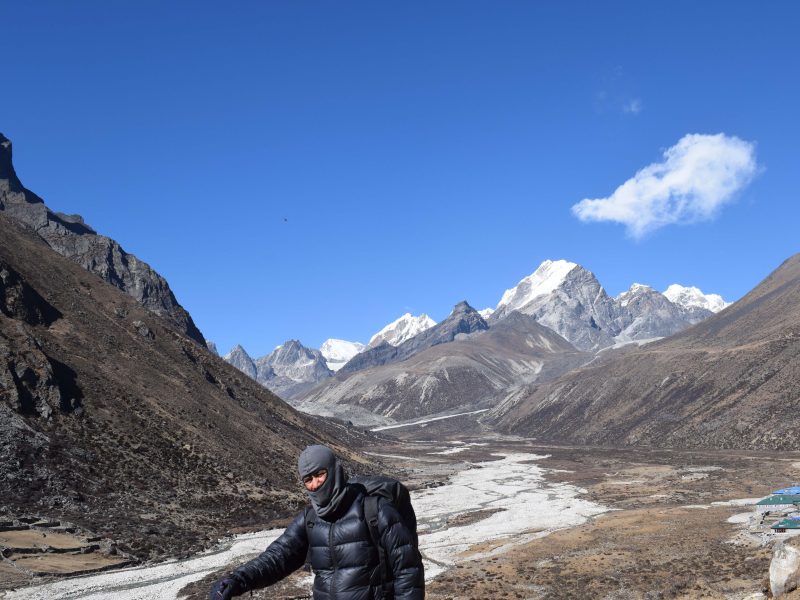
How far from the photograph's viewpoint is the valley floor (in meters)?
36.9

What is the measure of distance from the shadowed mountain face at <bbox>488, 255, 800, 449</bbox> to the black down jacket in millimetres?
127369

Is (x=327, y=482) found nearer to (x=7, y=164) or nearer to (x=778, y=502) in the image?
(x=778, y=502)

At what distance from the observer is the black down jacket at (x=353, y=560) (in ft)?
21.7

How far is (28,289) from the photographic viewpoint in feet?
257

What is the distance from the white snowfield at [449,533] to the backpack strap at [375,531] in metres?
35.0

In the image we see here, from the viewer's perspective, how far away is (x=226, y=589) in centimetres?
638

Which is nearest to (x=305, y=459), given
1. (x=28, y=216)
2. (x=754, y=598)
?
(x=754, y=598)

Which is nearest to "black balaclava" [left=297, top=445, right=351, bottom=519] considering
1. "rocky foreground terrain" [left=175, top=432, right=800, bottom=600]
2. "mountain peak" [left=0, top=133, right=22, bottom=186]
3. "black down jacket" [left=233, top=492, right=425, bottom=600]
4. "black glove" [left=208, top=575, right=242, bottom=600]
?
"black down jacket" [left=233, top=492, right=425, bottom=600]

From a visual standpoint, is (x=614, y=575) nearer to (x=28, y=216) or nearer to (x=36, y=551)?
(x=36, y=551)

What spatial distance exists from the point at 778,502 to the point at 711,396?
344ft

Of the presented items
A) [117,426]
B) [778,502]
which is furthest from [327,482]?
[117,426]

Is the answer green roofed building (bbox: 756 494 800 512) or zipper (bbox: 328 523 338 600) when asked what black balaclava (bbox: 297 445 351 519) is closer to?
zipper (bbox: 328 523 338 600)

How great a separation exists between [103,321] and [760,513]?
7807 centimetres

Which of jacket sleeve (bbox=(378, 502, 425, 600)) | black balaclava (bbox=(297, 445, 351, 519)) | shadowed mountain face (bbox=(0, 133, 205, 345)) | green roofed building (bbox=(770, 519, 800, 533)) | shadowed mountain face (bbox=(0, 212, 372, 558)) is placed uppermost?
shadowed mountain face (bbox=(0, 133, 205, 345))
